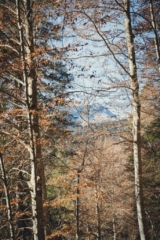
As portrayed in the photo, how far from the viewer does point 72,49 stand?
6441 mm

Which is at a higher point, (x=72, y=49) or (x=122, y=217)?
(x=72, y=49)

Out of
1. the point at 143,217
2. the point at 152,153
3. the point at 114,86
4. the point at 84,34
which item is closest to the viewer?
the point at 143,217

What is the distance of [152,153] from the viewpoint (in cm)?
1537

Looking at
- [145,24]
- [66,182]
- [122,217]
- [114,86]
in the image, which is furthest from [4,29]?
[122,217]

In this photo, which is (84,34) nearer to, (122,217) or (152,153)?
(152,153)

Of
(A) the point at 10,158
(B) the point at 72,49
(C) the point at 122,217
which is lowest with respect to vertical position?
(C) the point at 122,217

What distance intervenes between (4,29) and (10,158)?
410 centimetres

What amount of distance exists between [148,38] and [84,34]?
222 centimetres

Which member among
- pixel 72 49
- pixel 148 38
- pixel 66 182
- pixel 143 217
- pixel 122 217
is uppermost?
pixel 148 38

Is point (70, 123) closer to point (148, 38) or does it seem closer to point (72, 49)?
point (72, 49)

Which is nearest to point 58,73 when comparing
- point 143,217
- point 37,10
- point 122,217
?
point 37,10

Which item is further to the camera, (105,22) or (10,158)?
(10,158)

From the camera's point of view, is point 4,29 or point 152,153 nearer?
point 4,29

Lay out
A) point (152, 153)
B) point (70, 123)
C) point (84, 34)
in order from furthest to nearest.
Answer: point (152, 153)
point (70, 123)
point (84, 34)
